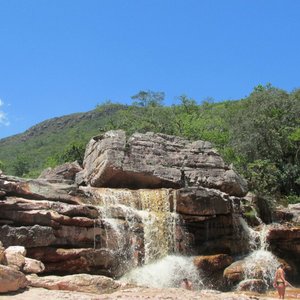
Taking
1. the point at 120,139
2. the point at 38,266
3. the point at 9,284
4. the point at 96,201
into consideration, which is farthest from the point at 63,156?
the point at 9,284

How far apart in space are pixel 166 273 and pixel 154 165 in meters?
8.35

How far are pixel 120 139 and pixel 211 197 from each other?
24.3 feet

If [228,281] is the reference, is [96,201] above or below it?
above

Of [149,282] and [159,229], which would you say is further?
[159,229]

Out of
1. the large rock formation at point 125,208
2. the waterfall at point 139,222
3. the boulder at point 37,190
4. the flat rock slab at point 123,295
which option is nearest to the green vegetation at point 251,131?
the large rock formation at point 125,208

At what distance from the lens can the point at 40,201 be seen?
19297mm

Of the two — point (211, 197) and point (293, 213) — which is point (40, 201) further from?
point (293, 213)

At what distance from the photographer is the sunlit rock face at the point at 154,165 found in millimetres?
26078

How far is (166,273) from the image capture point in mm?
19641

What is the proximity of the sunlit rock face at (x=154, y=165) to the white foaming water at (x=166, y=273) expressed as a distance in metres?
6.51

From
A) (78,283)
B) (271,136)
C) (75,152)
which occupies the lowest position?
(78,283)

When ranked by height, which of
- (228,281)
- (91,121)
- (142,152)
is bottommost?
(228,281)

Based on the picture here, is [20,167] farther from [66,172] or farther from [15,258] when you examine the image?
[15,258]

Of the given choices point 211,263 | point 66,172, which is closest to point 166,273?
point 211,263
